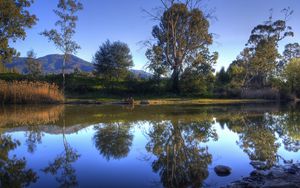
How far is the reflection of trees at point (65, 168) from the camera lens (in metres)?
5.70

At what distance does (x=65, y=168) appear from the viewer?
261 inches

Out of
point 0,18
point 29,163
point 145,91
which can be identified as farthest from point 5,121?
→ point 145,91

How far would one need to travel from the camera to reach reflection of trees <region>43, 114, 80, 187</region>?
5.70m

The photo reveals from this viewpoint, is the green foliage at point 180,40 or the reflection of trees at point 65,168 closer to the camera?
the reflection of trees at point 65,168

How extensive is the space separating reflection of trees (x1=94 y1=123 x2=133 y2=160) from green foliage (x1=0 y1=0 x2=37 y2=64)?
2134 cm

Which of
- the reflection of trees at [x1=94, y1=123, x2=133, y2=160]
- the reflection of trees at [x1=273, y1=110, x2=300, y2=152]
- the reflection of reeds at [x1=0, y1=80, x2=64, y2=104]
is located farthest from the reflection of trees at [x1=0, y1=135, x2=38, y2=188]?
the reflection of reeds at [x1=0, y1=80, x2=64, y2=104]

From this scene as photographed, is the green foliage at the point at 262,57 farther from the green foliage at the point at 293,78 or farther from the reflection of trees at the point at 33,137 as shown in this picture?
the reflection of trees at the point at 33,137

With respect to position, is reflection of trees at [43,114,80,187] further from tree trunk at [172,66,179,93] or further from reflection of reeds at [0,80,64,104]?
tree trunk at [172,66,179,93]

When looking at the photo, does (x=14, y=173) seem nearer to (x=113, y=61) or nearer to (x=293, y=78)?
(x=293, y=78)

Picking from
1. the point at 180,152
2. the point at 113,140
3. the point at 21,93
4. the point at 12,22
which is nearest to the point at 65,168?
the point at 180,152

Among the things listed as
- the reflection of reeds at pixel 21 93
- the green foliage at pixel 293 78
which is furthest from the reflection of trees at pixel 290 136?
the green foliage at pixel 293 78

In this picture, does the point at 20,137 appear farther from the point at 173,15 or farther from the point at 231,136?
the point at 173,15

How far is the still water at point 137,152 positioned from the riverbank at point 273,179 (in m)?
0.30

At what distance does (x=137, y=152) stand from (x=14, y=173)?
312cm
